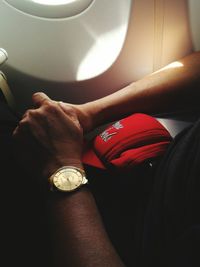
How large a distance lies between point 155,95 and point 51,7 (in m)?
0.45

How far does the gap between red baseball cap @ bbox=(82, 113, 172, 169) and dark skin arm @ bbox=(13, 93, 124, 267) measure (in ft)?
0.20

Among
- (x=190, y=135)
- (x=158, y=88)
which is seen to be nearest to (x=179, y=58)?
(x=158, y=88)

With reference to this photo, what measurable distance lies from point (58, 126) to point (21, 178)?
0.19 m

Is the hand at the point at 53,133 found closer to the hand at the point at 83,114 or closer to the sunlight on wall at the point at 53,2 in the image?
the hand at the point at 83,114

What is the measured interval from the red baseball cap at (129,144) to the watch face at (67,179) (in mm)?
86

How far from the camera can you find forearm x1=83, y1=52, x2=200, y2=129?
3.59 feet

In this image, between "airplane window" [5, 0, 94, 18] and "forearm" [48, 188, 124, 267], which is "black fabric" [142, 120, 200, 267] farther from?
"airplane window" [5, 0, 94, 18]

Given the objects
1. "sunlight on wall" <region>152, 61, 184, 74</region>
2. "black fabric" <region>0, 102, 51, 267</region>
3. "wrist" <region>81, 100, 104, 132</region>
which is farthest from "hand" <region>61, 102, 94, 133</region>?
"sunlight on wall" <region>152, 61, 184, 74</region>

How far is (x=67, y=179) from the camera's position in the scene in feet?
2.68

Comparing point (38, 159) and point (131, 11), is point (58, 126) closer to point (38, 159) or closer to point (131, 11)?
point (38, 159)

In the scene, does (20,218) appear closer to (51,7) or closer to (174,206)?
(174,206)

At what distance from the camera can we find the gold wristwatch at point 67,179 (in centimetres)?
81

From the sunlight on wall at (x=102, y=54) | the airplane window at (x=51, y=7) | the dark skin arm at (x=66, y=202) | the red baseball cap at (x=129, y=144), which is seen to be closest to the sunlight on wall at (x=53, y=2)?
the airplane window at (x=51, y=7)

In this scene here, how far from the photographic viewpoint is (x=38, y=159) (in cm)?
90
